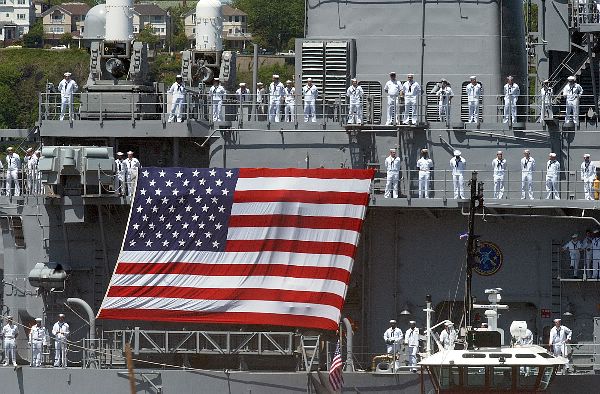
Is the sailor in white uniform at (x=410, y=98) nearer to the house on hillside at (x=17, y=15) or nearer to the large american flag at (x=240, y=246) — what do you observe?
the large american flag at (x=240, y=246)

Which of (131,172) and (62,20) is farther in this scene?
(62,20)

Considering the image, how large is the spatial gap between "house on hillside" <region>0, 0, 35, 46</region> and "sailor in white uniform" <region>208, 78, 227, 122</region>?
10359cm

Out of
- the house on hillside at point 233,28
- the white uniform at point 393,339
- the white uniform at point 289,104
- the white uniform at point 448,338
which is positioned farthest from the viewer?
the house on hillside at point 233,28

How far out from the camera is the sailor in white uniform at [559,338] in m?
31.2

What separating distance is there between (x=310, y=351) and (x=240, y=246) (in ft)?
7.41

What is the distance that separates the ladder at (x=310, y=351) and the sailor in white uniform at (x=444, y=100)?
4.79m

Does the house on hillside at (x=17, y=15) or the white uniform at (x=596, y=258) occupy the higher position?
the house on hillside at (x=17, y=15)

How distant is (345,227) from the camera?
31.5m

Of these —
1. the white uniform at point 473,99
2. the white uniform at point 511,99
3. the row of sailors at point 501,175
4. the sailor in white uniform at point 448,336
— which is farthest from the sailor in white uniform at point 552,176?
the sailor in white uniform at point 448,336

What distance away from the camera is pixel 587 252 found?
31.8 metres

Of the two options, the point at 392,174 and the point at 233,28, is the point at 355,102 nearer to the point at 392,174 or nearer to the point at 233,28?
the point at 392,174

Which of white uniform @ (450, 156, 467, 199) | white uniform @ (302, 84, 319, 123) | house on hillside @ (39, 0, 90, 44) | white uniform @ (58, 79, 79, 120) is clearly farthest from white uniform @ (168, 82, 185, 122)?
house on hillside @ (39, 0, 90, 44)

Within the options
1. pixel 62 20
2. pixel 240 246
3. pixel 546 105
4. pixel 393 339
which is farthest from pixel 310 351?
pixel 62 20

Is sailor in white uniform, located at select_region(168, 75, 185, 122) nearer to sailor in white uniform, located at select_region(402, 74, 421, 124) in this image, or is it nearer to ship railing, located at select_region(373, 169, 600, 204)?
ship railing, located at select_region(373, 169, 600, 204)
